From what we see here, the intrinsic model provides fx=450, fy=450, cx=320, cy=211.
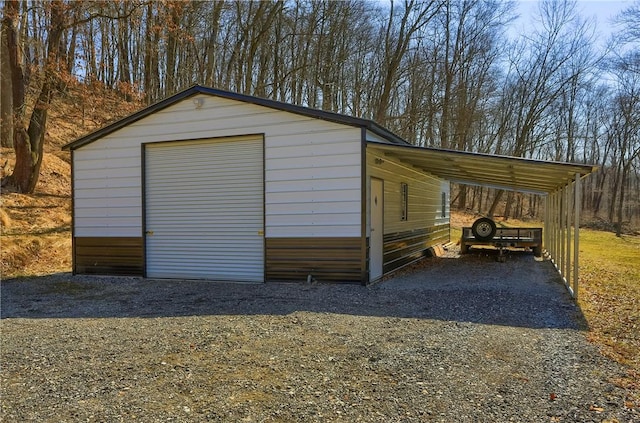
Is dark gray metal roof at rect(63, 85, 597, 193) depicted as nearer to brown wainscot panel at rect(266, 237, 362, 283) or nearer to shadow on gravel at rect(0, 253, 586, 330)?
brown wainscot panel at rect(266, 237, 362, 283)

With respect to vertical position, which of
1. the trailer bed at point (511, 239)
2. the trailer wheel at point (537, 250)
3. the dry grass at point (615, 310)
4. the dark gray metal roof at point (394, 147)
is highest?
the dark gray metal roof at point (394, 147)

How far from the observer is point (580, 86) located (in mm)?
27641

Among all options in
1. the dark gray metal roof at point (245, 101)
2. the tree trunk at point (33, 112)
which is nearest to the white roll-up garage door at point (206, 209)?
the dark gray metal roof at point (245, 101)

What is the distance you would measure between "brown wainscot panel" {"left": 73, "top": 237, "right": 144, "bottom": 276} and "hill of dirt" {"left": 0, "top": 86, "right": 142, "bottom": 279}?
0.97 m

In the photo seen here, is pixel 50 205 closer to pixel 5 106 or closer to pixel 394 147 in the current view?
pixel 5 106

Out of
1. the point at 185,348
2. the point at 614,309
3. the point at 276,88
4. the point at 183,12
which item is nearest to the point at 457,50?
the point at 276,88

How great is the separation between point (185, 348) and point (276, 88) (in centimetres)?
1807

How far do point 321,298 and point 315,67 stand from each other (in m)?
17.1

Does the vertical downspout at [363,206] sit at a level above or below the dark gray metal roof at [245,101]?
below

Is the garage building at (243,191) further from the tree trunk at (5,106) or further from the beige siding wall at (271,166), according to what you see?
the tree trunk at (5,106)

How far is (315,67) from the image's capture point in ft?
70.7

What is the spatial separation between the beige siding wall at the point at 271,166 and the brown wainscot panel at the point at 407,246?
71.5 inches

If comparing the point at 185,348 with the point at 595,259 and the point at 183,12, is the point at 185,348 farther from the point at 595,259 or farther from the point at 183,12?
the point at 183,12

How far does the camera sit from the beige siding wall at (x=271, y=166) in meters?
7.57
